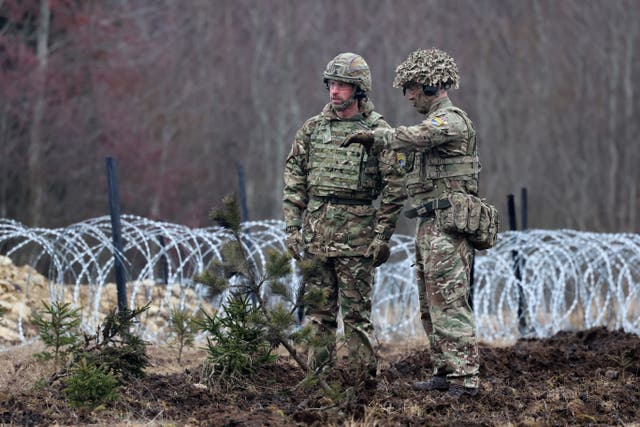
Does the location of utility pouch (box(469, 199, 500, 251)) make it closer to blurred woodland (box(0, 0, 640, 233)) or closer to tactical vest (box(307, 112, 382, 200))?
tactical vest (box(307, 112, 382, 200))

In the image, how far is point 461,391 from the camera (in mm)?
6465

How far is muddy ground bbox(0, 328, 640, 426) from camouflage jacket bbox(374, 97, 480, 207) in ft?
4.32

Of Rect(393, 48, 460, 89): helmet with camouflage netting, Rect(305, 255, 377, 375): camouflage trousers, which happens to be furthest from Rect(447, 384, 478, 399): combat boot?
Rect(393, 48, 460, 89): helmet with camouflage netting

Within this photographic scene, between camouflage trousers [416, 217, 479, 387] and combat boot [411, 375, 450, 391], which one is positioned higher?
camouflage trousers [416, 217, 479, 387]

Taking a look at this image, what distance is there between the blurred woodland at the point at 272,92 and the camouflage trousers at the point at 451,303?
47.7 feet

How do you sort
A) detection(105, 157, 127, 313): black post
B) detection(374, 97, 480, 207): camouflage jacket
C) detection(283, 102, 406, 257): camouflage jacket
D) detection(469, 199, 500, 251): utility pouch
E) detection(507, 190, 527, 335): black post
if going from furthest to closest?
detection(507, 190, 527, 335): black post → detection(105, 157, 127, 313): black post → detection(283, 102, 406, 257): camouflage jacket → detection(469, 199, 500, 251): utility pouch → detection(374, 97, 480, 207): camouflage jacket

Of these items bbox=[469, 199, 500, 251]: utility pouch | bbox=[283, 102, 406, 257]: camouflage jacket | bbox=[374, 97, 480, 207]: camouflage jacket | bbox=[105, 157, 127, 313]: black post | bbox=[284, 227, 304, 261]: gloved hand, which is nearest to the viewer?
bbox=[374, 97, 480, 207]: camouflage jacket

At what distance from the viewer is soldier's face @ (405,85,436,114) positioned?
6.74 m

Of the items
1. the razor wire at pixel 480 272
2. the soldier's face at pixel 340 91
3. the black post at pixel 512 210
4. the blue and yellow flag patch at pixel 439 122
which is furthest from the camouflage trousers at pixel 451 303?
the black post at pixel 512 210

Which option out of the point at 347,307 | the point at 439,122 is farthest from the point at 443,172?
the point at 347,307

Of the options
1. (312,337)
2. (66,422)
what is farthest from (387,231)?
(66,422)

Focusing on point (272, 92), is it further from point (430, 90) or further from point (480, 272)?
point (430, 90)

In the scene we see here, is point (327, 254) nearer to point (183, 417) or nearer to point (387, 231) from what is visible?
point (387, 231)

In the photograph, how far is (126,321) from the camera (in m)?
6.61
